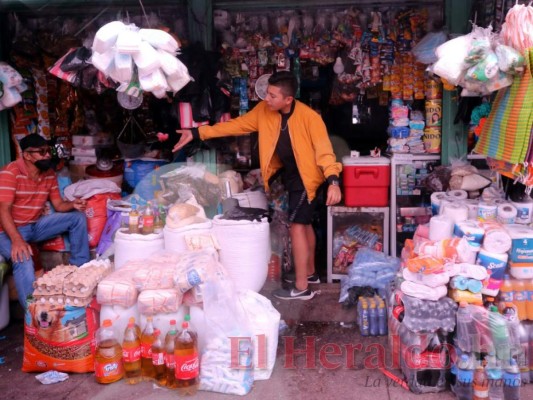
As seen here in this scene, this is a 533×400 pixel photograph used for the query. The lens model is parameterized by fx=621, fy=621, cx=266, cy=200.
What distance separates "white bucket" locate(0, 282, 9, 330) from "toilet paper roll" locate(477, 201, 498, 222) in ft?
12.8

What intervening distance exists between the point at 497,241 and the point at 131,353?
99.1 inches

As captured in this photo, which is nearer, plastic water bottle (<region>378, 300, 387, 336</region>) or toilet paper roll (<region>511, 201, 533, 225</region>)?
toilet paper roll (<region>511, 201, 533, 225</region>)

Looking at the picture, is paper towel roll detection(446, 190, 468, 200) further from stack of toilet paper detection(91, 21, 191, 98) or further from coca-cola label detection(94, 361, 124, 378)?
coca-cola label detection(94, 361, 124, 378)

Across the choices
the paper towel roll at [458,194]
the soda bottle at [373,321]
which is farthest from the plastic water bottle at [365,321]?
the paper towel roll at [458,194]

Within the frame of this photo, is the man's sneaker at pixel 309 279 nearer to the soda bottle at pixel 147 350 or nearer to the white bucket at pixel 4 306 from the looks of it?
the soda bottle at pixel 147 350

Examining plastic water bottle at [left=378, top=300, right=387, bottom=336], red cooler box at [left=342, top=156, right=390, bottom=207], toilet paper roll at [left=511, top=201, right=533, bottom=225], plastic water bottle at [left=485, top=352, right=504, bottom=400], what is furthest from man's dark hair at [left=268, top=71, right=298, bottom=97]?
plastic water bottle at [left=485, top=352, right=504, bottom=400]

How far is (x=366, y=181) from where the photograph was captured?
5883 millimetres

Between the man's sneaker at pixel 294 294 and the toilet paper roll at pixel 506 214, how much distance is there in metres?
1.81

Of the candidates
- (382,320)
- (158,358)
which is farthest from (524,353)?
(158,358)

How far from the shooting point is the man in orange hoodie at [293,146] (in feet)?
17.1

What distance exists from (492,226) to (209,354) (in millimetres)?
2068

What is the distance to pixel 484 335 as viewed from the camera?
3818 mm

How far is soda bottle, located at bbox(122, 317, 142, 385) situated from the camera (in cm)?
409

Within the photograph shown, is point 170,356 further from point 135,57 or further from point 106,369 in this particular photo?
Result: point 135,57
